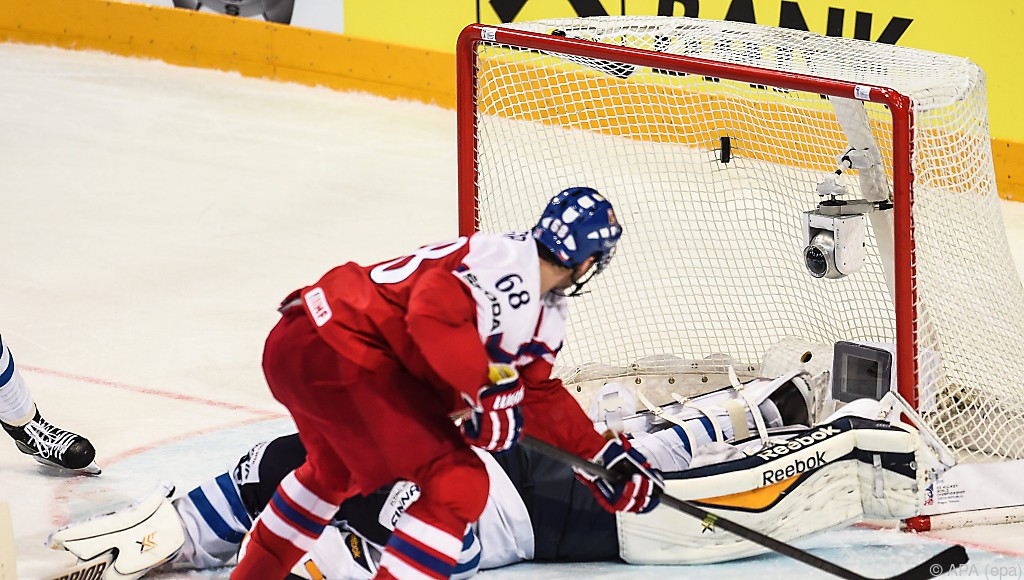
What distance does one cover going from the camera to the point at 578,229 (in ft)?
7.67

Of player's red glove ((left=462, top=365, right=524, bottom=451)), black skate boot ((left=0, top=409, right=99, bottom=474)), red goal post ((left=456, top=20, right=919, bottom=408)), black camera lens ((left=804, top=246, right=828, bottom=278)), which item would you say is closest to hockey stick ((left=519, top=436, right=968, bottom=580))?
player's red glove ((left=462, top=365, right=524, bottom=451))

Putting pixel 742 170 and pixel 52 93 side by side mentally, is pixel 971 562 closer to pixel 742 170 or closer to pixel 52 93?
pixel 742 170

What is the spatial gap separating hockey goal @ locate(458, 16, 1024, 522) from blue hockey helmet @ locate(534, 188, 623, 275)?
0.91 m

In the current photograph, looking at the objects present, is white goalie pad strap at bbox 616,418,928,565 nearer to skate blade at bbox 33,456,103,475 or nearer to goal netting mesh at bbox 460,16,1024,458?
goal netting mesh at bbox 460,16,1024,458

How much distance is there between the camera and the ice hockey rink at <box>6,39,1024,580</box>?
3.29m

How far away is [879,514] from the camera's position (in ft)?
9.94

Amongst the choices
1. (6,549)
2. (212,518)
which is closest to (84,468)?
(212,518)

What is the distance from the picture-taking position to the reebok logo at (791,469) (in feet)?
9.61

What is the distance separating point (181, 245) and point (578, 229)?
340 cm

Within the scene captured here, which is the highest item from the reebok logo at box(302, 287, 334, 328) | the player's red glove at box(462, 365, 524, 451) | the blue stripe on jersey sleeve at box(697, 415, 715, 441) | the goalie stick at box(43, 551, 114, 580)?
the reebok logo at box(302, 287, 334, 328)
